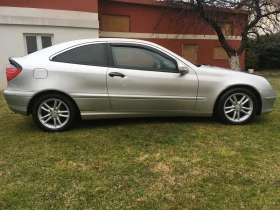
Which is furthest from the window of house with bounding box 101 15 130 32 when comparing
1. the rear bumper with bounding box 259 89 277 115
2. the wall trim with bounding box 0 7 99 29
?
the rear bumper with bounding box 259 89 277 115

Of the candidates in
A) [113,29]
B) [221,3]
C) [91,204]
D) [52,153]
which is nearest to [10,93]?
[52,153]

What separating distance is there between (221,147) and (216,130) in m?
0.72

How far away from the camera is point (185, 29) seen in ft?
52.4

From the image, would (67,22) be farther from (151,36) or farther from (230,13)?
(230,13)

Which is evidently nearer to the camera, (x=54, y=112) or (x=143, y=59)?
(x=54, y=112)

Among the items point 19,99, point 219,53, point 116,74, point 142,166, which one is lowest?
point 142,166

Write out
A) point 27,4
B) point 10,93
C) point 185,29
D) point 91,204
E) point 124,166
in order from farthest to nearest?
1. point 185,29
2. point 27,4
3. point 10,93
4. point 124,166
5. point 91,204

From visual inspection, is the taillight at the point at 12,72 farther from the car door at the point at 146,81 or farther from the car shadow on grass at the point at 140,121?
the car door at the point at 146,81

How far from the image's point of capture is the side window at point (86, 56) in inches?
162

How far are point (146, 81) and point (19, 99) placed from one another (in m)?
2.00

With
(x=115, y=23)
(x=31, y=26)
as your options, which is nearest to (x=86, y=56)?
(x=31, y=26)

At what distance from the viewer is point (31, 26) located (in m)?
10.4

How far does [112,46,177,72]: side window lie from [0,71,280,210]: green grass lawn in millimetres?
1002

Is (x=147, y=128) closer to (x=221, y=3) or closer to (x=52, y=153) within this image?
(x=52, y=153)
